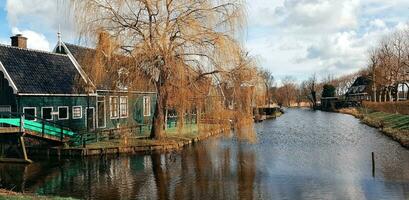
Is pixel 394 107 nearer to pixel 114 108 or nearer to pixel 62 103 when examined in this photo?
pixel 114 108

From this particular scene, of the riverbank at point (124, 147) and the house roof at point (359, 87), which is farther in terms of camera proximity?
the house roof at point (359, 87)

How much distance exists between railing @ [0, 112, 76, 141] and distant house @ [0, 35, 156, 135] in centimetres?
52

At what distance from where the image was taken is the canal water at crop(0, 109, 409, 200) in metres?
13.3

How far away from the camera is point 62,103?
24.7 metres

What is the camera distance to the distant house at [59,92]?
73.5ft

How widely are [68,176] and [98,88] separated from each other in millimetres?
11079

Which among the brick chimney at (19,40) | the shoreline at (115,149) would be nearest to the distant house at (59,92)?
the brick chimney at (19,40)

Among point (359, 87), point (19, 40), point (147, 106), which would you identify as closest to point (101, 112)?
point (147, 106)

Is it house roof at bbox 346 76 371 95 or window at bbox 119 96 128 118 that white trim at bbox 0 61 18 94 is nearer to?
window at bbox 119 96 128 118

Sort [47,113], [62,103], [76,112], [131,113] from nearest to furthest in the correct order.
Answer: [47,113], [62,103], [76,112], [131,113]

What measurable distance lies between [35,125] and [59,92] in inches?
154

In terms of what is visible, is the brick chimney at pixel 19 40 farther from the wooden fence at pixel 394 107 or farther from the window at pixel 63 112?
the wooden fence at pixel 394 107

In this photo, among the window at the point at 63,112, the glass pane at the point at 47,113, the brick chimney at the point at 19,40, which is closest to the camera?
the glass pane at the point at 47,113

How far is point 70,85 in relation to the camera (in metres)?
25.7
